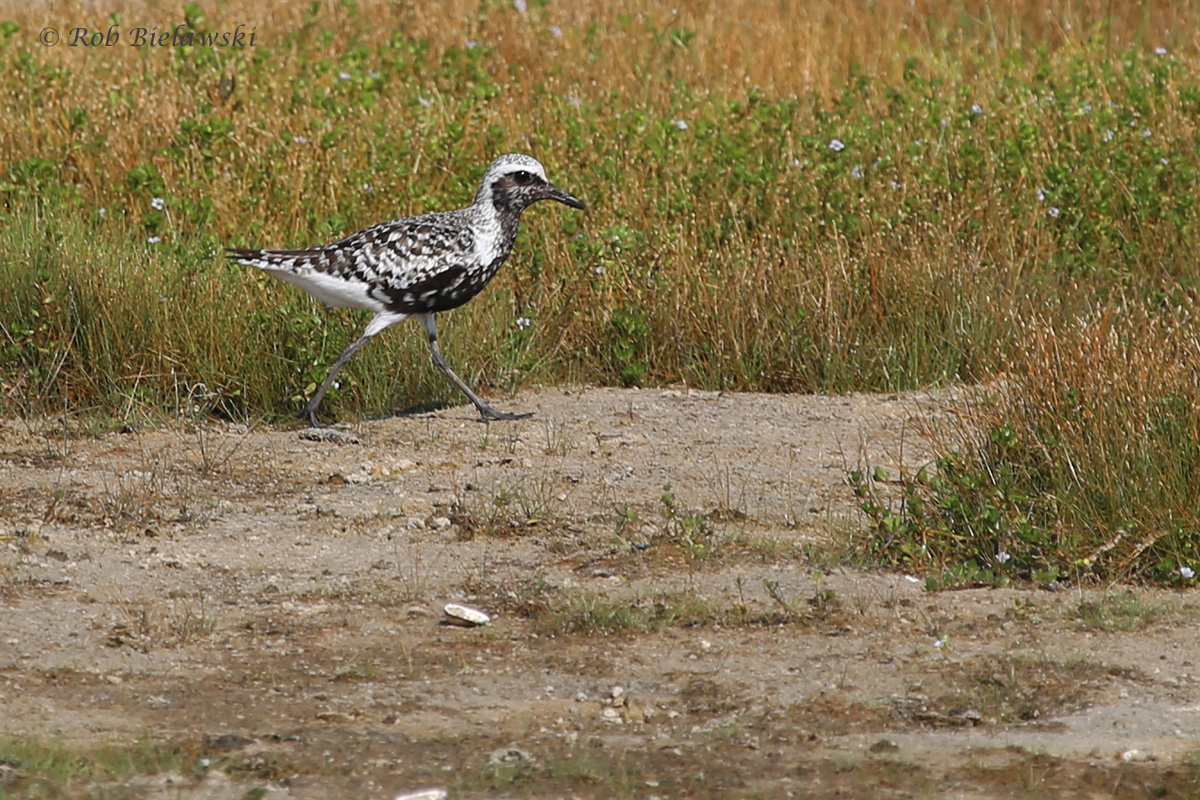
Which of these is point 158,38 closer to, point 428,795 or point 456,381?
point 456,381

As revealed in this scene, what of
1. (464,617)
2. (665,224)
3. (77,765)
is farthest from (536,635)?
(665,224)

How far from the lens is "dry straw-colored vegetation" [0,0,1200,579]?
26.2 feet

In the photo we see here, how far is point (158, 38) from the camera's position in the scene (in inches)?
A: 541

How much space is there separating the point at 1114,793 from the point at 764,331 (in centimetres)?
479

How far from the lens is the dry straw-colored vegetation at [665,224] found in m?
7.98

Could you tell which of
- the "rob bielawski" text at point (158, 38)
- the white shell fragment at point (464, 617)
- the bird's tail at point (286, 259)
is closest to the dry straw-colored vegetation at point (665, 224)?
the "rob bielawski" text at point (158, 38)

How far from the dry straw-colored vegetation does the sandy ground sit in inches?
25.3

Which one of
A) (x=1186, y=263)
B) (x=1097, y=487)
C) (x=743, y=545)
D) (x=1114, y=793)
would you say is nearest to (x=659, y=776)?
(x=1114, y=793)

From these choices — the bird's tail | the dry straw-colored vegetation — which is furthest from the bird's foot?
the bird's tail

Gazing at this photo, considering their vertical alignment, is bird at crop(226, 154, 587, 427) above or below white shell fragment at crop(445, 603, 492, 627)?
above

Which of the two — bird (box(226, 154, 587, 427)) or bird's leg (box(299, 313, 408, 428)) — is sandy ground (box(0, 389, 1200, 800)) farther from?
bird (box(226, 154, 587, 427))

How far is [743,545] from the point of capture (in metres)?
6.71

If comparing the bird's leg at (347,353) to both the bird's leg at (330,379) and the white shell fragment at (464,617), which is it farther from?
the white shell fragment at (464,617)

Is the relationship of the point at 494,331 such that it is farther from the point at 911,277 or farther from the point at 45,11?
the point at 45,11
